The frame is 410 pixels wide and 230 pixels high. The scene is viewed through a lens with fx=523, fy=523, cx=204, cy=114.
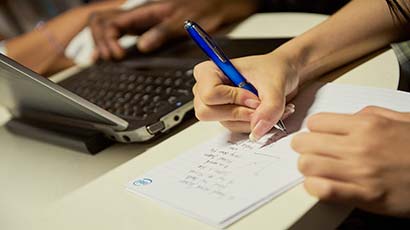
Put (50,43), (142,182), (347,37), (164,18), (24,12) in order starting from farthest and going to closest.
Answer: (24,12)
(50,43)
(164,18)
(347,37)
(142,182)

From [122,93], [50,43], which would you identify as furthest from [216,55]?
[50,43]

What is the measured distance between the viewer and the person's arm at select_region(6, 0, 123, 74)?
1.20m

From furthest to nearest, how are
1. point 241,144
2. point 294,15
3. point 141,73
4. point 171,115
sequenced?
point 294,15 < point 141,73 < point 171,115 < point 241,144

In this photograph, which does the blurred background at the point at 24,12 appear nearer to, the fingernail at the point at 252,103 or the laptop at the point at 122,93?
the laptop at the point at 122,93

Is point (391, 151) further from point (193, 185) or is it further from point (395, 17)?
point (395, 17)

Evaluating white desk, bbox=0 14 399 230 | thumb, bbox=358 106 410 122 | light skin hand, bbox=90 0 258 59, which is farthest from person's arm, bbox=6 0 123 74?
thumb, bbox=358 106 410 122

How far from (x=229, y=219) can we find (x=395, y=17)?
426 mm

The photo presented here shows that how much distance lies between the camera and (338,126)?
49 centimetres

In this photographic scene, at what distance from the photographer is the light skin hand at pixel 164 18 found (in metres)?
1.06

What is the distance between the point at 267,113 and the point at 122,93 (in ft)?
1.06

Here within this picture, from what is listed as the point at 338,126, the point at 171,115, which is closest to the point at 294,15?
the point at 171,115

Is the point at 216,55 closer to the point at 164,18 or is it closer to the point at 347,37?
the point at 347,37

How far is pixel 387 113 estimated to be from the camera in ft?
1.70

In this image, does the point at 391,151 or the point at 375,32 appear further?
the point at 375,32
